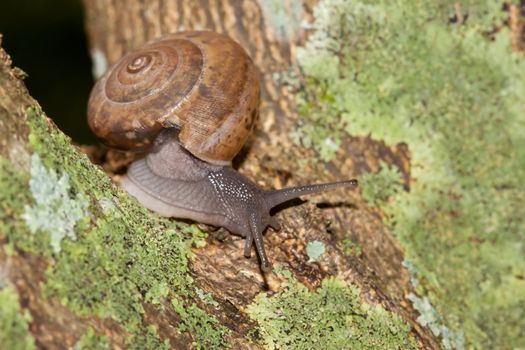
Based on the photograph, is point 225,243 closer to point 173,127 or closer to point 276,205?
point 276,205

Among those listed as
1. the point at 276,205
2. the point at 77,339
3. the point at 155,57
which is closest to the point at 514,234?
the point at 276,205

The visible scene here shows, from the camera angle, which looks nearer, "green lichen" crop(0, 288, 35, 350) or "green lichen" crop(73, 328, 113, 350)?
"green lichen" crop(0, 288, 35, 350)

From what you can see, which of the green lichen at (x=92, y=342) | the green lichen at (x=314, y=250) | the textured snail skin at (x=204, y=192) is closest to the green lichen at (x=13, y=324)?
the green lichen at (x=92, y=342)

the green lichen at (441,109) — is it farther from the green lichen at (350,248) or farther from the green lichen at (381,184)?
the green lichen at (350,248)

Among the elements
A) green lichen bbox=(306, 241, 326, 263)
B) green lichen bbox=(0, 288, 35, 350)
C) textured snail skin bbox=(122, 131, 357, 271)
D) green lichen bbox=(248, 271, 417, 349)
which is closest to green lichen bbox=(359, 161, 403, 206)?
textured snail skin bbox=(122, 131, 357, 271)

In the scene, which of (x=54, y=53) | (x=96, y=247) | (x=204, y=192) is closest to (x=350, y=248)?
(x=204, y=192)

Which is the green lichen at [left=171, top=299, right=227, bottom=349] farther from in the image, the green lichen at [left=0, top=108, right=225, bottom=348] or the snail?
the snail

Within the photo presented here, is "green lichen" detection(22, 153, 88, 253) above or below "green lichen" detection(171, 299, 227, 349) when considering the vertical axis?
above

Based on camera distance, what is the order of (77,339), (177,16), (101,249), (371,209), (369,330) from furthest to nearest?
(177,16), (371,209), (369,330), (101,249), (77,339)
